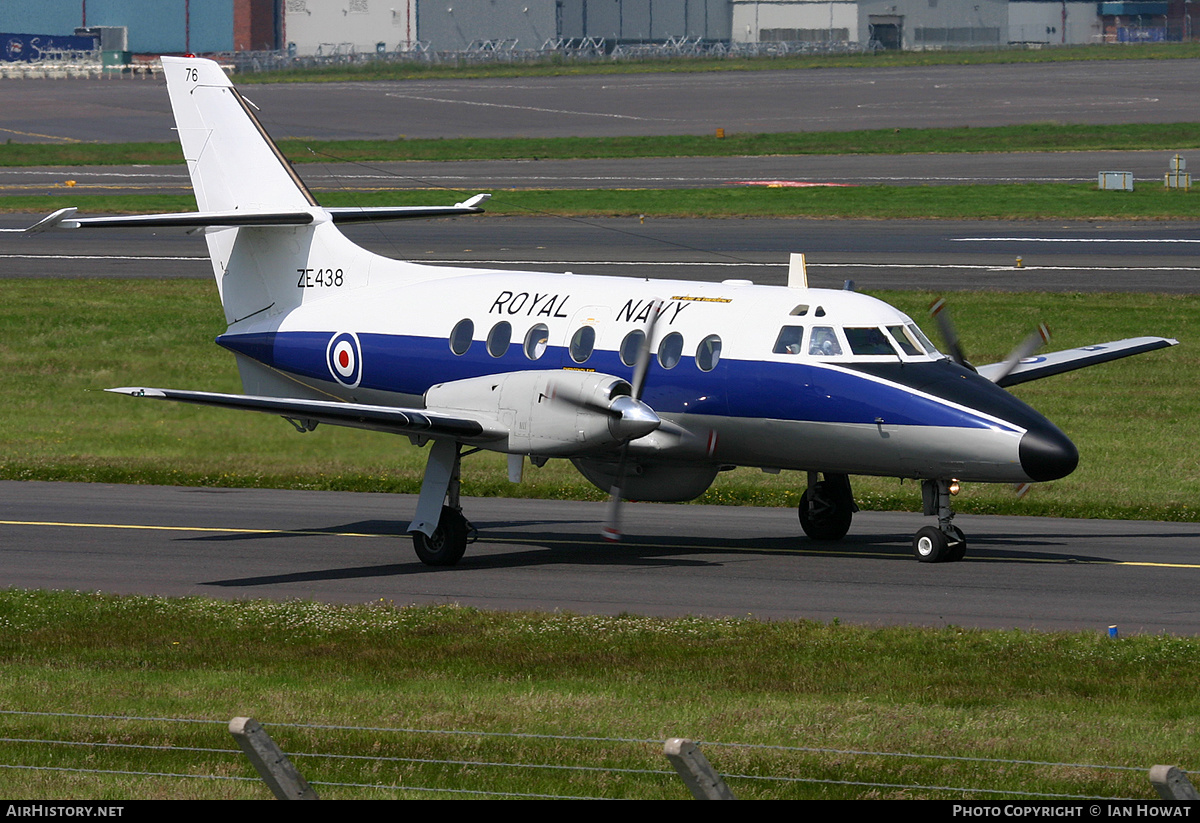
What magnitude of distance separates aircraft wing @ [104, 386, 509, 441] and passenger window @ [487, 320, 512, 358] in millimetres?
1621

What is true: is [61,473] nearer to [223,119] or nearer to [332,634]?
[223,119]

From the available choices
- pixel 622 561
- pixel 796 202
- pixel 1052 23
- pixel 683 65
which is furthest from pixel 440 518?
pixel 1052 23

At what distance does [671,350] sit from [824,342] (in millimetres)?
2109

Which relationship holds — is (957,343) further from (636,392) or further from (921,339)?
(636,392)

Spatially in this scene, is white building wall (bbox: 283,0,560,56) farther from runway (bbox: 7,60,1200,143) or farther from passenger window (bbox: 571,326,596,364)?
passenger window (bbox: 571,326,596,364)

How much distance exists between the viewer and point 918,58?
448 ft

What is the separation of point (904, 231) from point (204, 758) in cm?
4606

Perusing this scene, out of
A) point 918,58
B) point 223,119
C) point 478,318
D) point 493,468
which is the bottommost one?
point 493,468

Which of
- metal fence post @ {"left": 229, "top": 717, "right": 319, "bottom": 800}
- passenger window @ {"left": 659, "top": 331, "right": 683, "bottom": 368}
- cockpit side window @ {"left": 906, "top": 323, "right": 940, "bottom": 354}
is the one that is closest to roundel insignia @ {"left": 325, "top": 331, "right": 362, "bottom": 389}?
passenger window @ {"left": 659, "top": 331, "right": 683, "bottom": 368}

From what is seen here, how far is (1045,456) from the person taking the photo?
63.6 feet

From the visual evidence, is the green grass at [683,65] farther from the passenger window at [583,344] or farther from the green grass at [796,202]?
the passenger window at [583,344]

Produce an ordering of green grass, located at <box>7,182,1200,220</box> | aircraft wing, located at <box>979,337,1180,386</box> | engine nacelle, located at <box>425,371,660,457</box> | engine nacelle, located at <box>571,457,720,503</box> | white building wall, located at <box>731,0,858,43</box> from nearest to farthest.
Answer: engine nacelle, located at <box>425,371,660,457</box> < engine nacelle, located at <box>571,457,720,503</box> < aircraft wing, located at <box>979,337,1180,386</box> < green grass, located at <box>7,182,1200,220</box> < white building wall, located at <box>731,0,858,43</box>

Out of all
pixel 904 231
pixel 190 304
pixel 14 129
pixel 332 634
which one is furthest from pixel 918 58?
pixel 332 634

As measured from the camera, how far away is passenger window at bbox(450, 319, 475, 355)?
22938 mm
